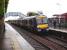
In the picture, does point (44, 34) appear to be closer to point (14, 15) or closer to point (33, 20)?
point (33, 20)

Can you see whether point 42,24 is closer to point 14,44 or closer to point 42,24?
point 42,24

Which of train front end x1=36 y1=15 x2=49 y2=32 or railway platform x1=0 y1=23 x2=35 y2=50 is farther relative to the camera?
train front end x1=36 y1=15 x2=49 y2=32

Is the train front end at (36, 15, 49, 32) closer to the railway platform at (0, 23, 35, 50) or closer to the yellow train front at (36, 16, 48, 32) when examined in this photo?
the yellow train front at (36, 16, 48, 32)

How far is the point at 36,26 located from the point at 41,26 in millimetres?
629

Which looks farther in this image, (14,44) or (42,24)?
(42,24)

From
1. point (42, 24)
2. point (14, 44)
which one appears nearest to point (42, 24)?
point (42, 24)

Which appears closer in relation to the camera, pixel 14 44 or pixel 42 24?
pixel 14 44

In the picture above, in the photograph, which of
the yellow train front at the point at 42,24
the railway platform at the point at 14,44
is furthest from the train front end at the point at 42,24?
the railway platform at the point at 14,44

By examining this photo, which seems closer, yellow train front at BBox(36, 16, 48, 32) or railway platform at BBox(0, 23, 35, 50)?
railway platform at BBox(0, 23, 35, 50)

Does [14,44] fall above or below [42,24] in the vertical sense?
above

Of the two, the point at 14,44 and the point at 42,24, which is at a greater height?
the point at 14,44

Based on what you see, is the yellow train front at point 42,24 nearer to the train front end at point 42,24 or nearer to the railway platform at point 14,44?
the train front end at point 42,24

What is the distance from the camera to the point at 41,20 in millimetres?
33469

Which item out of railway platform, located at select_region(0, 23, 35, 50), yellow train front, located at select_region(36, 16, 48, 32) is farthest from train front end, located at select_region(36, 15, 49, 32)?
railway platform, located at select_region(0, 23, 35, 50)
